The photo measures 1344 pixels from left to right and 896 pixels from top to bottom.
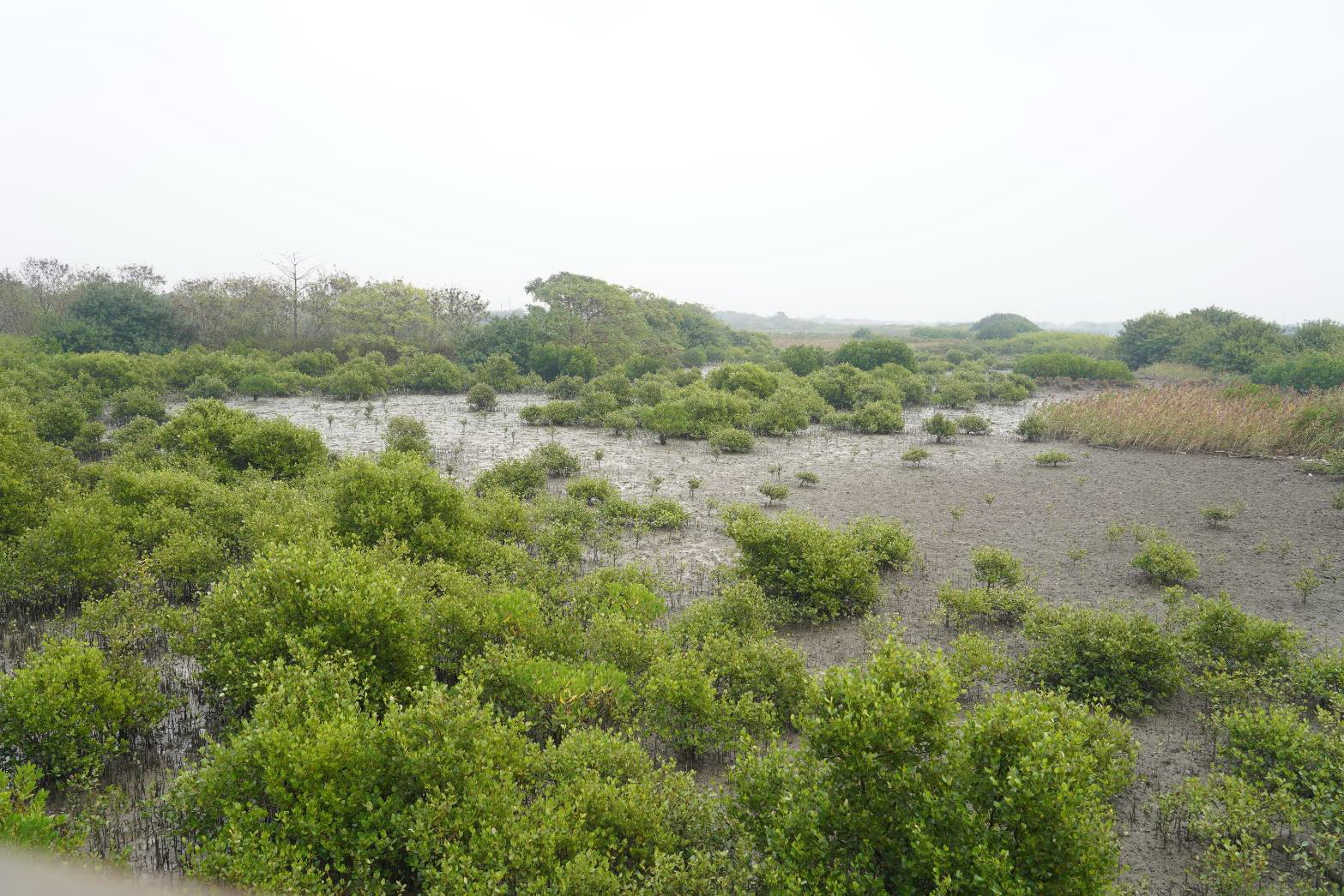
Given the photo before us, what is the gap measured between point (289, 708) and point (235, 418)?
13399mm

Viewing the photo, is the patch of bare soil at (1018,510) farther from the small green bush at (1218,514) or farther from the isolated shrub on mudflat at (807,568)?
the isolated shrub on mudflat at (807,568)

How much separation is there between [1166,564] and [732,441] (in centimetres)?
1297

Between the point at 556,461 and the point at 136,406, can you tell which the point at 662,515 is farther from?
the point at 136,406

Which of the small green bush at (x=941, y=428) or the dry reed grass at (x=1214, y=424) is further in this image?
the small green bush at (x=941, y=428)

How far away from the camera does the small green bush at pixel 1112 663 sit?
7.39 metres

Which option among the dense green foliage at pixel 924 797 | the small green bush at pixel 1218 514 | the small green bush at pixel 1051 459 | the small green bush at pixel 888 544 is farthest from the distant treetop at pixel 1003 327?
the dense green foliage at pixel 924 797

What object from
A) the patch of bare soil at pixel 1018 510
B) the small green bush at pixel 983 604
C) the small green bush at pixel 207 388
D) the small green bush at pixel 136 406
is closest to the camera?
the patch of bare soil at pixel 1018 510

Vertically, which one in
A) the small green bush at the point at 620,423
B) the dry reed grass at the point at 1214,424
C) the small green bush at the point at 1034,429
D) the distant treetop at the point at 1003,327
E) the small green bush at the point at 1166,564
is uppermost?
the distant treetop at the point at 1003,327

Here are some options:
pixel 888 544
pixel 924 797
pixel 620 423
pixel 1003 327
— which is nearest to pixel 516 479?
pixel 888 544

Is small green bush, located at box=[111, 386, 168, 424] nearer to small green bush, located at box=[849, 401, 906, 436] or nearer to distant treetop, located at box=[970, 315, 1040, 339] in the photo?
small green bush, located at box=[849, 401, 906, 436]

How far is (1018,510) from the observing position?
1580cm

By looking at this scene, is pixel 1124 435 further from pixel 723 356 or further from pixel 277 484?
pixel 723 356

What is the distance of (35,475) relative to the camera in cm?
1116

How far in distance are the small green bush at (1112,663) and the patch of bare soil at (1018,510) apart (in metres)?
0.29
